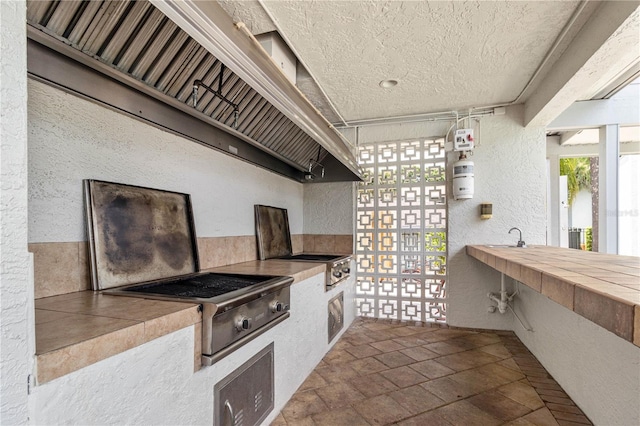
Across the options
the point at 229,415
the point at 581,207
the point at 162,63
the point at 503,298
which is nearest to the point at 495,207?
the point at 503,298

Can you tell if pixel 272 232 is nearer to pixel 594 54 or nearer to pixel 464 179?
pixel 464 179

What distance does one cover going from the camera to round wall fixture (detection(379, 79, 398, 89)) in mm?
2957

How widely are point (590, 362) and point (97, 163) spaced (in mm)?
3200

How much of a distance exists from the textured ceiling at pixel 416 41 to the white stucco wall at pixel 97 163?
3.30 ft

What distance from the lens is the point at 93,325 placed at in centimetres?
93

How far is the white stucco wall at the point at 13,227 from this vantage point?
607 mm

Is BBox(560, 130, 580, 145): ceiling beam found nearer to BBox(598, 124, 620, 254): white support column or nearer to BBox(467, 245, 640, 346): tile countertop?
BBox(598, 124, 620, 254): white support column

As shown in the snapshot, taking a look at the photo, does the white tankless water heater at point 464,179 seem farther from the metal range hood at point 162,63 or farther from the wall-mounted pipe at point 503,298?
the metal range hood at point 162,63

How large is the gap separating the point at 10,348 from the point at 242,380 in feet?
3.59

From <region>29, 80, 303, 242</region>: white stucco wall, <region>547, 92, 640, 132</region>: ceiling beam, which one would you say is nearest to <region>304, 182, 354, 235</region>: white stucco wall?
<region>29, 80, 303, 242</region>: white stucco wall

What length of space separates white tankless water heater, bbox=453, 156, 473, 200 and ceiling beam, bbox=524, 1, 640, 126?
2.80 feet

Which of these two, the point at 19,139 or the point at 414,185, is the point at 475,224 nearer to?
the point at 414,185

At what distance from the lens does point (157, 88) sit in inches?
66.2

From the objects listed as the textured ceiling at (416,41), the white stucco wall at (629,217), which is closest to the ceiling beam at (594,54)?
the textured ceiling at (416,41)
